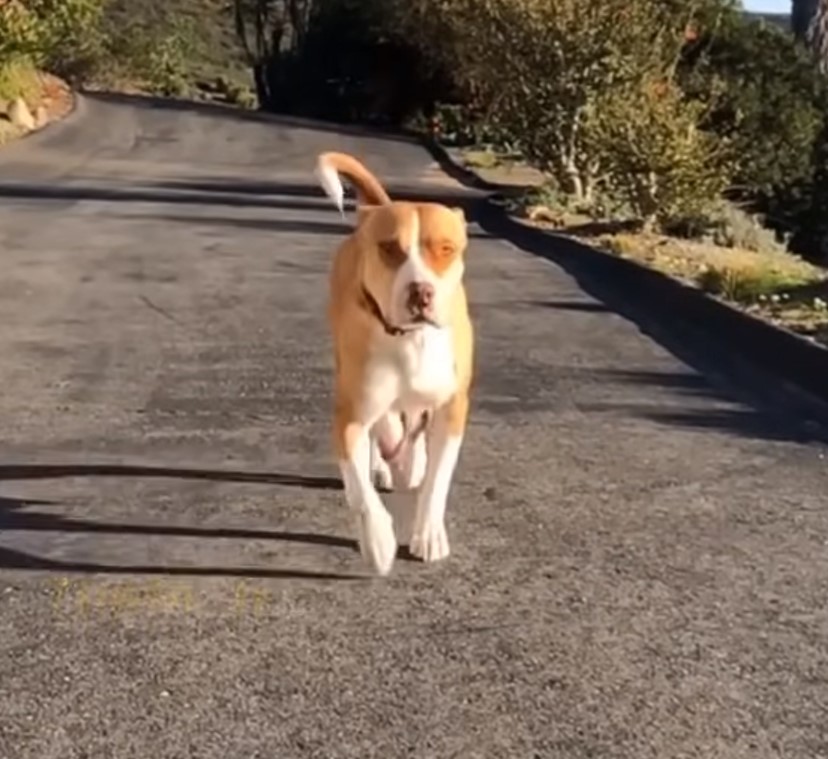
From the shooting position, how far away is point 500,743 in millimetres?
5609

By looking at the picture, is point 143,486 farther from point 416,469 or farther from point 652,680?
point 652,680

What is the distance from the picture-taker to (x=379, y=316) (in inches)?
280

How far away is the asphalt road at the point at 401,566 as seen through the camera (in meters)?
5.80

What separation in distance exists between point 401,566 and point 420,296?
1.03 meters

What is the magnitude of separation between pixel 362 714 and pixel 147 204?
2426 centimetres

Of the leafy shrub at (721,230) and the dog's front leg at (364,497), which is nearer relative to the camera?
the dog's front leg at (364,497)

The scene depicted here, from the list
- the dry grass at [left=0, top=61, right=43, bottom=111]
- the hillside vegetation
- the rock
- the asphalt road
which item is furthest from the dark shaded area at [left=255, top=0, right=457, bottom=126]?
the asphalt road

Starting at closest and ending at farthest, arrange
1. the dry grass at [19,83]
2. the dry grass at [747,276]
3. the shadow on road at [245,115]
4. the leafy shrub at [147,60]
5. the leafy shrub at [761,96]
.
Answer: the dry grass at [747,276] → the leafy shrub at [761,96] → the dry grass at [19,83] → the shadow on road at [245,115] → the leafy shrub at [147,60]

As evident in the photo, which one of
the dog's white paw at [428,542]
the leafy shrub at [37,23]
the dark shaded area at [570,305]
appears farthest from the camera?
the leafy shrub at [37,23]

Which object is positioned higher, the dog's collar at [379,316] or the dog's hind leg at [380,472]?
the dog's collar at [379,316]

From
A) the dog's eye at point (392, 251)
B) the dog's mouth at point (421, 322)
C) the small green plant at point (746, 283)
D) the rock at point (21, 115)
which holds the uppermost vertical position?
the dog's eye at point (392, 251)

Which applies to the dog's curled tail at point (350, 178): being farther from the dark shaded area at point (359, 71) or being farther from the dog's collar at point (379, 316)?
the dark shaded area at point (359, 71)

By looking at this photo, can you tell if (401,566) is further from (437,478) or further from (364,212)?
(364,212)

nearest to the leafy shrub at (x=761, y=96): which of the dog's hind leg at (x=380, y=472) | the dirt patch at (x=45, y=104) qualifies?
the dirt patch at (x=45, y=104)
